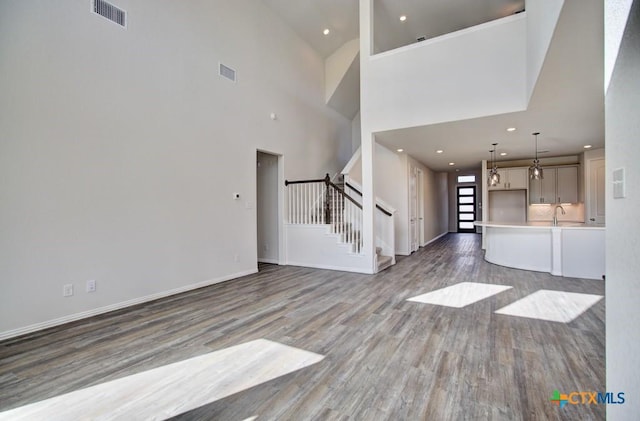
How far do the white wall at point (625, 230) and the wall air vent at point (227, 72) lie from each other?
506cm

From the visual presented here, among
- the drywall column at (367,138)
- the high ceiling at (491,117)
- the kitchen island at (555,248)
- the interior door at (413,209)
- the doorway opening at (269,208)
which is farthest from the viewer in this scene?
the interior door at (413,209)

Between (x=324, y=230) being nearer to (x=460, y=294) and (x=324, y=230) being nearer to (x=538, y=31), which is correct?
(x=460, y=294)

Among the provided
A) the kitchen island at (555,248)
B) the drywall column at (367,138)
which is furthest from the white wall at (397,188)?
the drywall column at (367,138)

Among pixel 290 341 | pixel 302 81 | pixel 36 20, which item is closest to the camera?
pixel 290 341

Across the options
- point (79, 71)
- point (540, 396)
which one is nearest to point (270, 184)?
point (79, 71)

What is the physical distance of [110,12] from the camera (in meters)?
3.58

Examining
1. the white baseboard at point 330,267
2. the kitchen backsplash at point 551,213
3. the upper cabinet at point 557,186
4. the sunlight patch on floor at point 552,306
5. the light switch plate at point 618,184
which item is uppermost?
the upper cabinet at point 557,186

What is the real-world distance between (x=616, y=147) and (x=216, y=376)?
2.62 metres

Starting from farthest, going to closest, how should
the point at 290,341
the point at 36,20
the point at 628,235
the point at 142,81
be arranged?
1. the point at 142,81
2. the point at 36,20
3. the point at 290,341
4. the point at 628,235

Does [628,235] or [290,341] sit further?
[290,341]

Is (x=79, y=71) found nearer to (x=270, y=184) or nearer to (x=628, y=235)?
(x=270, y=184)

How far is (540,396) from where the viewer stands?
1.87 m

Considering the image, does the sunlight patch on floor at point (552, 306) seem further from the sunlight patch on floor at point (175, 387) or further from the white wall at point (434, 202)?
the white wall at point (434, 202)

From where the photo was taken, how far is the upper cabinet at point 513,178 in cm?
833
